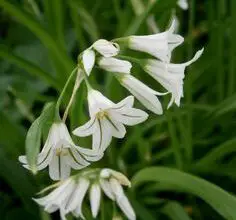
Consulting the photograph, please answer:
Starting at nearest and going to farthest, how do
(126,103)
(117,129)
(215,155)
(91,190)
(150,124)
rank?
(126,103), (117,129), (91,190), (215,155), (150,124)

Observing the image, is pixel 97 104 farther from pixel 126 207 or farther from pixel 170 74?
pixel 126 207

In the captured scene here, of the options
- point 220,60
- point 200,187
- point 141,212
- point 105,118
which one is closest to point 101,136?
point 105,118

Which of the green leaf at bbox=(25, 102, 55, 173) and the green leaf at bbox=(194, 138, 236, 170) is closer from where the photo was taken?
the green leaf at bbox=(25, 102, 55, 173)

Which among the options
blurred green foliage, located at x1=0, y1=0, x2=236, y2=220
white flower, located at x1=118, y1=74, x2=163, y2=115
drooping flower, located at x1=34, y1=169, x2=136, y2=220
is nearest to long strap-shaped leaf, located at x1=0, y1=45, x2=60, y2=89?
blurred green foliage, located at x1=0, y1=0, x2=236, y2=220

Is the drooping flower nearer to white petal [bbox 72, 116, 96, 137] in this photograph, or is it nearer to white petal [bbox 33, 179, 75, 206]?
white petal [bbox 33, 179, 75, 206]

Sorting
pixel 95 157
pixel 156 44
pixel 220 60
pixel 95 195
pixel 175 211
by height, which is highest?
pixel 156 44

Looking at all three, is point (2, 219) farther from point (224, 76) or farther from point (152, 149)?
point (224, 76)

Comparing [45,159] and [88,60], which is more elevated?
[88,60]
